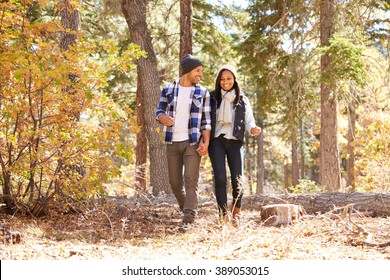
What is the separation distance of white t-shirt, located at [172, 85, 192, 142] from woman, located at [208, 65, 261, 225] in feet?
1.07

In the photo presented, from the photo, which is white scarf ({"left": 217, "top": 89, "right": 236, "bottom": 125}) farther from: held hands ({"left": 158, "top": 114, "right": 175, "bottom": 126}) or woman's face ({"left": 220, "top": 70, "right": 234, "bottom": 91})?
held hands ({"left": 158, "top": 114, "right": 175, "bottom": 126})

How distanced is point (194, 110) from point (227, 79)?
579mm

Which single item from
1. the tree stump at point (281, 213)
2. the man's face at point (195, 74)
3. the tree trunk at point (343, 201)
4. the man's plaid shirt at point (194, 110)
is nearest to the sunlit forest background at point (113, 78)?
the man's plaid shirt at point (194, 110)

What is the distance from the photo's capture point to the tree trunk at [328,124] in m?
11.1

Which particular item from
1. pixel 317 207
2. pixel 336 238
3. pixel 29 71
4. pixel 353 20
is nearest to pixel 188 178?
pixel 336 238

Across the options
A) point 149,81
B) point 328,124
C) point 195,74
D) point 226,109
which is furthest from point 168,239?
point 328,124

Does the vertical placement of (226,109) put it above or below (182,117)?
above

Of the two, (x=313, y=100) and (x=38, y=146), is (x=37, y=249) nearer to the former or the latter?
(x=38, y=146)

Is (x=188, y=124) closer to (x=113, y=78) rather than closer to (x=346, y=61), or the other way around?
(x=346, y=61)

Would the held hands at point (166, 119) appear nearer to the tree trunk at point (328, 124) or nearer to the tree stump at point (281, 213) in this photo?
the tree stump at point (281, 213)

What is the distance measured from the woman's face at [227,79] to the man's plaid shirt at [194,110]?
261mm

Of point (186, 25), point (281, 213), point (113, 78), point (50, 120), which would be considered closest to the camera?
point (50, 120)

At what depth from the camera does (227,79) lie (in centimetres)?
617

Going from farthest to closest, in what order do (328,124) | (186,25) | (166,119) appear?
(328,124), (186,25), (166,119)
